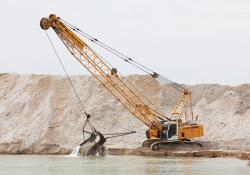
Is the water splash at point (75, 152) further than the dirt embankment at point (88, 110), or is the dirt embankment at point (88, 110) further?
the dirt embankment at point (88, 110)

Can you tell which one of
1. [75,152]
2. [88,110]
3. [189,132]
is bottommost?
[75,152]

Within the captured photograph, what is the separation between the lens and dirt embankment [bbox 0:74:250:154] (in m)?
63.7

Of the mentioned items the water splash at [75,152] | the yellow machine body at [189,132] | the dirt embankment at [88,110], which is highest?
the dirt embankment at [88,110]

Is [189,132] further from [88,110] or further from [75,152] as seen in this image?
[88,110]

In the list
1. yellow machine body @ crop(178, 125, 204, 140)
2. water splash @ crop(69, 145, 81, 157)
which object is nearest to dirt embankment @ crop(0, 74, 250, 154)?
water splash @ crop(69, 145, 81, 157)

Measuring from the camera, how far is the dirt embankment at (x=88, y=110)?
209 ft

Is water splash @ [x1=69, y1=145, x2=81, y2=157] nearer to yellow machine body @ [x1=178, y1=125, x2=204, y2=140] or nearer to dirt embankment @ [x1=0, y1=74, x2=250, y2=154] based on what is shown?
dirt embankment @ [x1=0, y1=74, x2=250, y2=154]

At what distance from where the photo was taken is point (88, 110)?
230 feet

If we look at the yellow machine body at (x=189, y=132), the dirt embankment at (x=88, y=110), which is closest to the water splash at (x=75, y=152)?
the dirt embankment at (x=88, y=110)

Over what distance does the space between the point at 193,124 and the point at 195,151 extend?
5150 mm

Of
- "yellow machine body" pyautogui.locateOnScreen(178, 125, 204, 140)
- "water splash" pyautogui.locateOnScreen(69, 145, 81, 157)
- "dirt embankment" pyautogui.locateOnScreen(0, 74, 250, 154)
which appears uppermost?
"dirt embankment" pyautogui.locateOnScreen(0, 74, 250, 154)

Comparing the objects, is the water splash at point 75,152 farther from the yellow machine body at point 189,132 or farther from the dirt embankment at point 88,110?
the yellow machine body at point 189,132

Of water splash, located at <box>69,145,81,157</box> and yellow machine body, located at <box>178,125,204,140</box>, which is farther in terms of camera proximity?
A: yellow machine body, located at <box>178,125,204,140</box>

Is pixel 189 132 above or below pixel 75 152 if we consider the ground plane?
above
